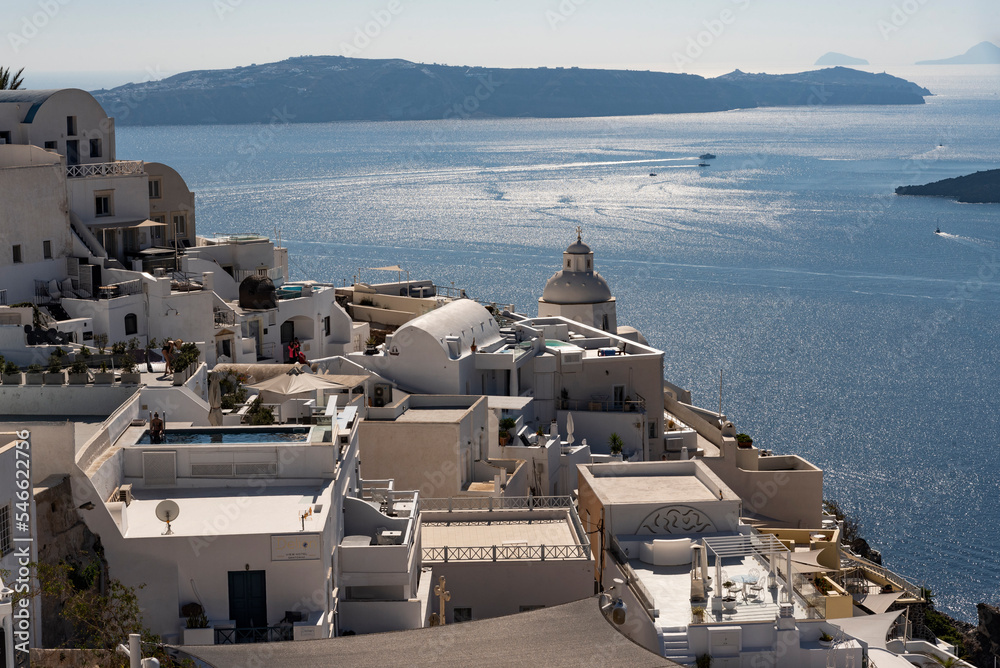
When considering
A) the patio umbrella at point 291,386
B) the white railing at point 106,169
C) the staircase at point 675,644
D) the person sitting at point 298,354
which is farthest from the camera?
the white railing at point 106,169

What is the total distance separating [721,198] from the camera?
6841 inches

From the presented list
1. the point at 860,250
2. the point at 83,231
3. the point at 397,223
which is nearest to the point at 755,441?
the point at 83,231

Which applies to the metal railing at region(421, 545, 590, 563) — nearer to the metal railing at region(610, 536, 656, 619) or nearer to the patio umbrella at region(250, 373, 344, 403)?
the metal railing at region(610, 536, 656, 619)

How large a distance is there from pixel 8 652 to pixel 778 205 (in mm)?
161742

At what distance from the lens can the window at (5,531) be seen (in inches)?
668

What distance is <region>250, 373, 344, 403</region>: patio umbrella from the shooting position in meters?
32.2

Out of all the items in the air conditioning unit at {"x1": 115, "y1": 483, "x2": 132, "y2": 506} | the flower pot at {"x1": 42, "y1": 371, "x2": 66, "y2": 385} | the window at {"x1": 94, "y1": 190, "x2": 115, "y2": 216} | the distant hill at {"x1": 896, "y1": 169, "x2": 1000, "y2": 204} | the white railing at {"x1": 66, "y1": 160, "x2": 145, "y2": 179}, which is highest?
the white railing at {"x1": 66, "y1": 160, "x2": 145, "y2": 179}

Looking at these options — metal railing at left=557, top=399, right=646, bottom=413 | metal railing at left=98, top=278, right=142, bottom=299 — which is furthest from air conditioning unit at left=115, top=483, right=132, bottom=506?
metal railing at left=557, top=399, right=646, bottom=413

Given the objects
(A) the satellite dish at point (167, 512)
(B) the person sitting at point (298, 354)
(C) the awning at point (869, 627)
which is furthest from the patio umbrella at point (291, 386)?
(C) the awning at point (869, 627)

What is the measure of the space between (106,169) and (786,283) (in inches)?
3270

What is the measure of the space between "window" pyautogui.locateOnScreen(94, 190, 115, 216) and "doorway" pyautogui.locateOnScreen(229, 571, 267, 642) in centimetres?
2470

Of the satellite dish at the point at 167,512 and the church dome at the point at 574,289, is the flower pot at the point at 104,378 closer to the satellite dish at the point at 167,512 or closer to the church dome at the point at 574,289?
the satellite dish at the point at 167,512

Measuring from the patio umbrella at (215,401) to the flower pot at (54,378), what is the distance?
397 centimetres

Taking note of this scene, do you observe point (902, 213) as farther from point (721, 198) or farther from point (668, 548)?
point (668, 548)
